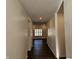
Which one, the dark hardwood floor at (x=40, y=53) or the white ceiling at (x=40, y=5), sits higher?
the white ceiling at (x=40, y=5)

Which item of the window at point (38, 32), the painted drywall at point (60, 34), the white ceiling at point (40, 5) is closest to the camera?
the white ceiling at point (40, 5)

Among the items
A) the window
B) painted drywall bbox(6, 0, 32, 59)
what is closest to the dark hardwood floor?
painted drywall bbox(6, 0, 32, 59)

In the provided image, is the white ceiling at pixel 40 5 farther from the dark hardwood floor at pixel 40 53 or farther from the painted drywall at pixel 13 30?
the dark hardwood floor at pixel 40 53

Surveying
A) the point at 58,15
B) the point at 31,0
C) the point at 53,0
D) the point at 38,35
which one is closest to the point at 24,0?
the point at 31,0

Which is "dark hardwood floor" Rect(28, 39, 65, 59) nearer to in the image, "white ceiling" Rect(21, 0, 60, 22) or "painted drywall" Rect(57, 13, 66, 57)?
"painted drywall" Rect(57, 13, 66, 57)

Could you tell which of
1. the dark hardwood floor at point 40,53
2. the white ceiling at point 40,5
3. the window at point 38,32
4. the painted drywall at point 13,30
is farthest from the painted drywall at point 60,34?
the window at point 38,32

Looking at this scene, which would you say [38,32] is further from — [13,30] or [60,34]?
[13,30]

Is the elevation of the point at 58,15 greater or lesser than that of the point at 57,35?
greater

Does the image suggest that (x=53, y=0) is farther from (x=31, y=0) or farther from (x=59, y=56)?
(x=59, y=56)
